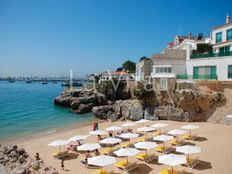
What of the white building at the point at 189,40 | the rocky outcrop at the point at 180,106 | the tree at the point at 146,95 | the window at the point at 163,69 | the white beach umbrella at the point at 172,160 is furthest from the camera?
the white building at the point at 189,40

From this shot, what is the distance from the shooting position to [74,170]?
14.7 meters

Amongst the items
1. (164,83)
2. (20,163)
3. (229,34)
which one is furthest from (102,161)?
(229,34)

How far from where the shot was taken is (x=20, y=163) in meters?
15.8

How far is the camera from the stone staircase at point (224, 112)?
2588cm

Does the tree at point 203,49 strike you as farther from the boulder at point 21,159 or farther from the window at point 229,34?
the boulder at point 21,159

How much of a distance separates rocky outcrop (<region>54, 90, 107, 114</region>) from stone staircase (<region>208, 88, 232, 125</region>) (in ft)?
85.3

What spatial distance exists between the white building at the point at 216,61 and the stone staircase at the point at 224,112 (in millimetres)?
2595

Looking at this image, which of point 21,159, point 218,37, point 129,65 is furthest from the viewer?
point 129,65

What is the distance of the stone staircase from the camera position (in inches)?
1019

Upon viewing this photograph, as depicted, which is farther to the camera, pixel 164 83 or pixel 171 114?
pixel 164 83

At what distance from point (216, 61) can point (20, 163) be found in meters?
26.8

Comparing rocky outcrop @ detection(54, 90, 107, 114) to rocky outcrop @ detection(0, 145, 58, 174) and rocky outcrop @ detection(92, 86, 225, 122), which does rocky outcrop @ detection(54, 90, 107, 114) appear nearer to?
rocky outcrop @ detection(92, 86, 225, 122)

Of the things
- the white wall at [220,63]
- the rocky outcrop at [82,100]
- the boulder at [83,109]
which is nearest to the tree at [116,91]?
the rocky outcrop at [82,100]

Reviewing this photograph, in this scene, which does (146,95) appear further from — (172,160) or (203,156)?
(172,160)
